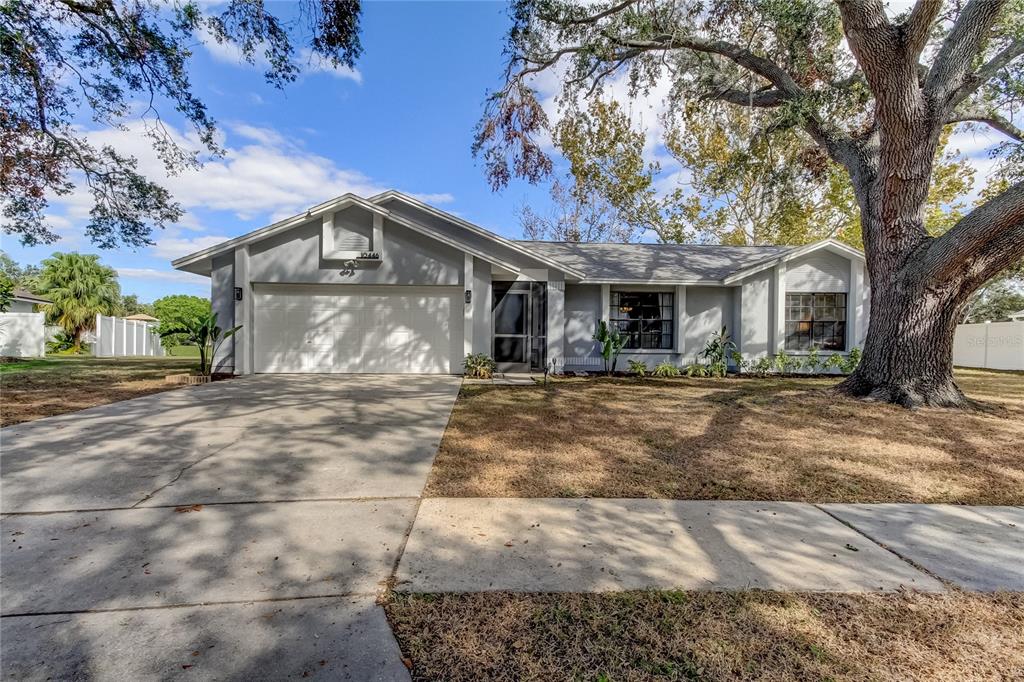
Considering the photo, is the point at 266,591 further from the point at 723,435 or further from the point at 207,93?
the point at 207,93

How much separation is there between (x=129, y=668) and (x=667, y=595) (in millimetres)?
2458

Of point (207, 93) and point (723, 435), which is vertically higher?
point (207, 93)

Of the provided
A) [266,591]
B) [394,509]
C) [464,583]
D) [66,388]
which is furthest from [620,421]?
[66,388]

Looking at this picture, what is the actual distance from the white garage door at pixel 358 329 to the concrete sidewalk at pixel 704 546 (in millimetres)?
8883

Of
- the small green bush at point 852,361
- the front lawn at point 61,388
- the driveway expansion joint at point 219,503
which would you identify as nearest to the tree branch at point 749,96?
the small green bush at point 852,361

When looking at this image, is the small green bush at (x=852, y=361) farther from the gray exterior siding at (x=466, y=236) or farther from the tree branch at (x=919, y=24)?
the gray exterior siding at (x=466, y=236)

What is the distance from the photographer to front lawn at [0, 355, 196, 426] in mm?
7000

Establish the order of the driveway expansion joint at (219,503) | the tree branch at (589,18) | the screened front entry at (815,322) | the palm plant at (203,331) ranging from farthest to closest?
the screened front entry at (815,322) → the palm plant at (203,331) → the tree branch at (589,18) → the driveway expansion joint at (219,503)

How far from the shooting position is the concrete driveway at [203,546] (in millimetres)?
1962

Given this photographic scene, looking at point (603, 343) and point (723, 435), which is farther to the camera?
point (603, 343)

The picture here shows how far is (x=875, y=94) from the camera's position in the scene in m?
7.77

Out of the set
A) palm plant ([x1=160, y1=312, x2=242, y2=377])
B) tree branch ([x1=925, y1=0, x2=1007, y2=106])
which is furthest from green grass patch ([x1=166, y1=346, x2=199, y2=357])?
tree branch ([x1=925, y1=0, x2=1007, y2=106])

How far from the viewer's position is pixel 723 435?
19.2 feet

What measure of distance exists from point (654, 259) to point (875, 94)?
25.5 ft
